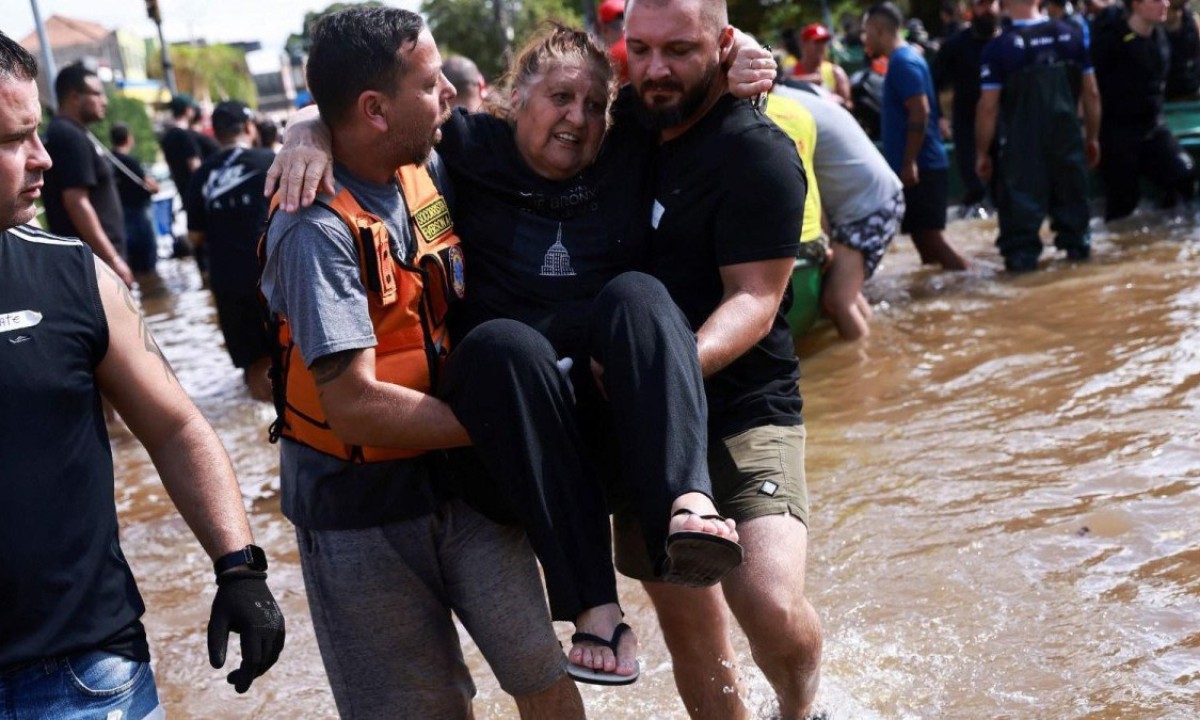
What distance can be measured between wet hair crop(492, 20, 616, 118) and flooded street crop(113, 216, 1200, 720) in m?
1.87

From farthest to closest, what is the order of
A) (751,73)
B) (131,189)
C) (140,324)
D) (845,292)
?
(131,189)
(845,292)
(751,73)
(140,324)

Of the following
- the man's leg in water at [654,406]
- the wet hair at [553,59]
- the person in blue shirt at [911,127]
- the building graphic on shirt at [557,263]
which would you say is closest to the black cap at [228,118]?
the person in blue shirt at [911,127]

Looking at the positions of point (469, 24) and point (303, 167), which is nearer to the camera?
point (303, 167)

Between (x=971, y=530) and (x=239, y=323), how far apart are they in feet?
13.9

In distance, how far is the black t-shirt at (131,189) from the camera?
1370cm

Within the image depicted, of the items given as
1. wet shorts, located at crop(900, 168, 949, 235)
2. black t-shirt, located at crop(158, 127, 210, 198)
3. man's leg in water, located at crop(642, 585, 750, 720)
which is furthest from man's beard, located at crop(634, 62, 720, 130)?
black t-shirt, located at crop(158, 127, 210, 198)

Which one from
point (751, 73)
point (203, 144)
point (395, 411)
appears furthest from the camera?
point (203, 144)

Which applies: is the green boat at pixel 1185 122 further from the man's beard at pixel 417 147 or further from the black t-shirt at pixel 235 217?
the man's beard at pixel 417 147

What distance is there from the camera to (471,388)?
2.76 m

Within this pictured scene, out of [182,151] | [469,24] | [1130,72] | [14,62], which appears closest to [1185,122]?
[1130,72]

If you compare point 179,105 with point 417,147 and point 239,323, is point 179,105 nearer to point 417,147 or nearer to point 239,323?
point 239,323

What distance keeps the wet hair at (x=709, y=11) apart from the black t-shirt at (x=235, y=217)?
4.15m

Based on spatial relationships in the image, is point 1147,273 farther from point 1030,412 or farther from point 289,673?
point 289,673

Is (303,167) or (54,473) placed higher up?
(303,167)
